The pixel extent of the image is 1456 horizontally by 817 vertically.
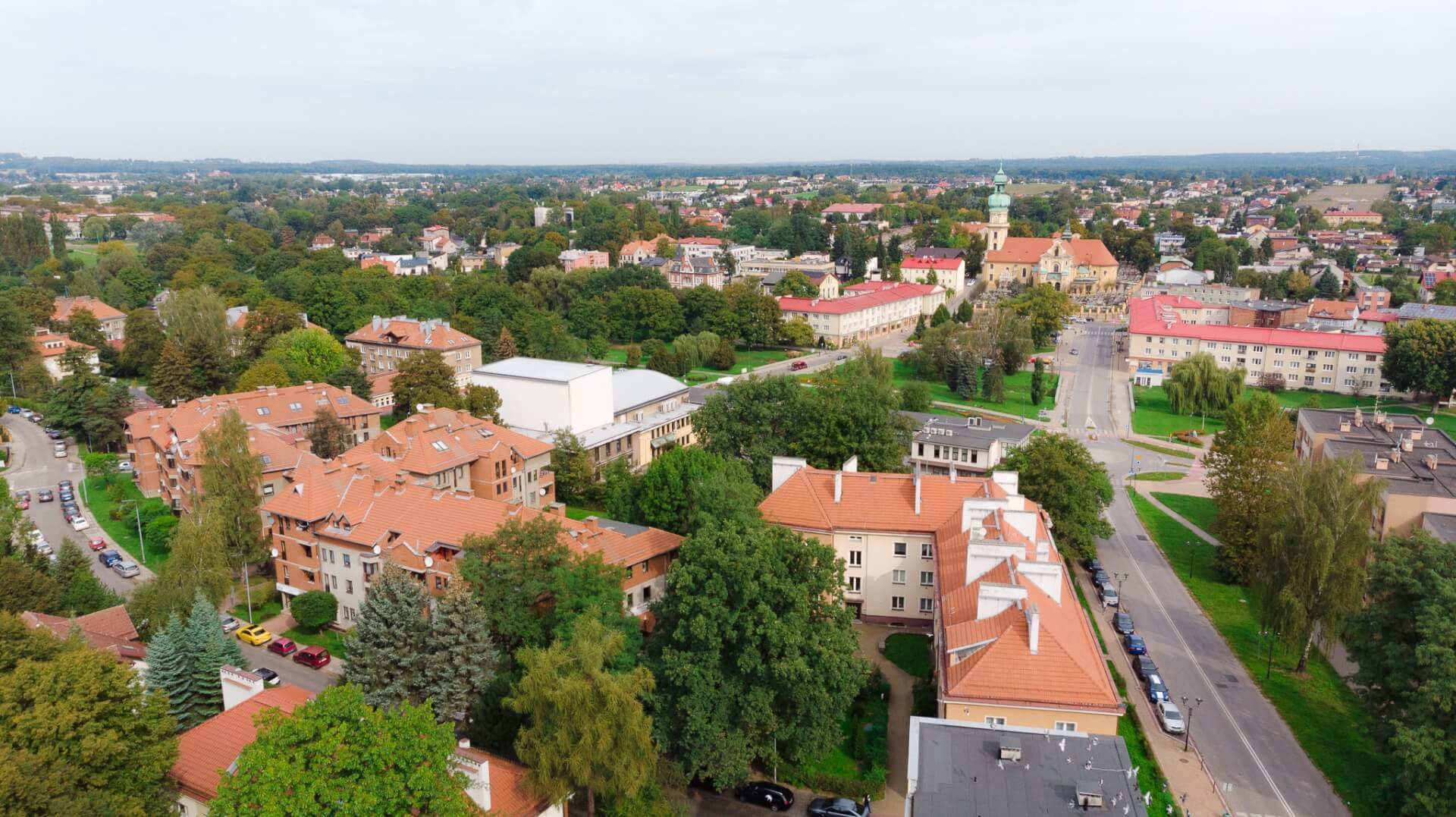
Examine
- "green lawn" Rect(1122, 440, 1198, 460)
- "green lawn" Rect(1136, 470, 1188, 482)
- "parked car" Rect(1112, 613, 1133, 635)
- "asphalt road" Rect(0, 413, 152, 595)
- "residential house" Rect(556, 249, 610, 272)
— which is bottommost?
"green lawn" Rect(1122, 440, 1198, 460)

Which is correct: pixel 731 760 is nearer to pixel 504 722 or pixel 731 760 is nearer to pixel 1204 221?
pixel 504 722

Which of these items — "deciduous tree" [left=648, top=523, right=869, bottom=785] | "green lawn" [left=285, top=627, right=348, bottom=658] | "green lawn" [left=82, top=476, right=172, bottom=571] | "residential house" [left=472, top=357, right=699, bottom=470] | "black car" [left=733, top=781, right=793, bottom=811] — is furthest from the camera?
"residential house" [left=472, top=357, right=699, bottom=470]

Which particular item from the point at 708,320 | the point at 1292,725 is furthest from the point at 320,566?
the point at 708,320

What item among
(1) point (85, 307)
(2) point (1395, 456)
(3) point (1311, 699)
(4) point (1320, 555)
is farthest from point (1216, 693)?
(1) point (85, 307)

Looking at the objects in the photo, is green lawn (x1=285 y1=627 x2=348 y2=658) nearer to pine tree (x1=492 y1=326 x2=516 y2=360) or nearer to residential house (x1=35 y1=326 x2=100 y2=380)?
pine tree (x1=492 y1=326 x2=516 y2=360)

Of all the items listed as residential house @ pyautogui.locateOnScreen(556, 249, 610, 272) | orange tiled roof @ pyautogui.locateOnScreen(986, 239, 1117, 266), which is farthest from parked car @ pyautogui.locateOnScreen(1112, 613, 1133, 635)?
residential house @ pyautogui.locateOnScreen(556, 249, 610, 272)
